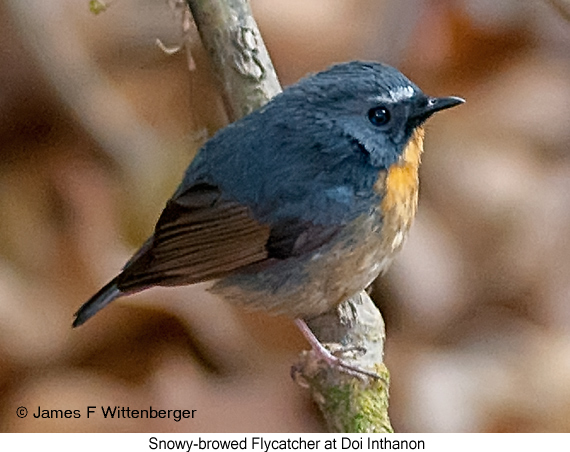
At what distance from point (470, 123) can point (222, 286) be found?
0.70 metres

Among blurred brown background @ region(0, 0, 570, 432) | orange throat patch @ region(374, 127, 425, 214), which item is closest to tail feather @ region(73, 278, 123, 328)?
blurred brown background @ region(0, 0, 570, 432)

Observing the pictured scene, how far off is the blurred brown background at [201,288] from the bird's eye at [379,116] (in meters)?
0.36

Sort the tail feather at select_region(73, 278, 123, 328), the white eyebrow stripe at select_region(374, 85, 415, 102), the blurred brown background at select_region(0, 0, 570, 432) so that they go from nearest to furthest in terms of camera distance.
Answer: the white eyebrow stripe at select_region(374, 85, 415, 102) → the tail feather at select_region(73, 278, 123, 328) → the blurred brown background at select_region(0, 0, 570, 432)

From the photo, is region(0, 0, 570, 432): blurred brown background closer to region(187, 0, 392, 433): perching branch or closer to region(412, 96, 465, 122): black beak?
region(187, 0, 392, 433): perching branch

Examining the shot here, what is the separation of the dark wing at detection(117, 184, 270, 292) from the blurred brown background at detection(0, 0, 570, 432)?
24cm

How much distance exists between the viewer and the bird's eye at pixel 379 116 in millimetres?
1136

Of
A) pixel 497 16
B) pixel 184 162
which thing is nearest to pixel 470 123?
pixel 497 16

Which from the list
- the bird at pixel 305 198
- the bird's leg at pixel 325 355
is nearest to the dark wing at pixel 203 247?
the bird at pixel 305 198

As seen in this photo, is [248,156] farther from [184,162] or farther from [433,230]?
[433,230]

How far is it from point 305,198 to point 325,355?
A: 23 centimetres

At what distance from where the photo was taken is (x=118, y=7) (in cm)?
148

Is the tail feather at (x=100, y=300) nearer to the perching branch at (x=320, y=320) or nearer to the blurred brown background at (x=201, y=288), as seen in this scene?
the blurred brown background at (x=201, y=288)

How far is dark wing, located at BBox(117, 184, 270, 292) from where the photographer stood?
1193mm
